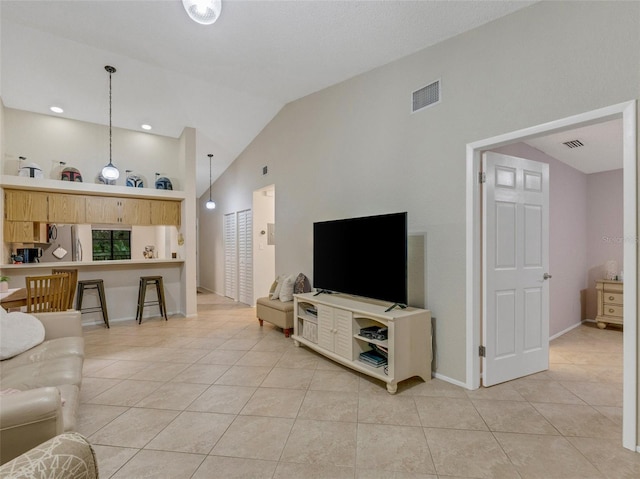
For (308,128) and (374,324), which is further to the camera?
(308,128)

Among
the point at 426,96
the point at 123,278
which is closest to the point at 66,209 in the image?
the point at 123,278

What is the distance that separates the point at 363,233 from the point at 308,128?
2135 mm

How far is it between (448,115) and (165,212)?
4778mm

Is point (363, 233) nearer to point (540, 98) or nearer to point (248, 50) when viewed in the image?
point (540, 98)

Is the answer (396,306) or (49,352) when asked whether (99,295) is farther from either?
(396,306)

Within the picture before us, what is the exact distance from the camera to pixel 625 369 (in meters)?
1.84

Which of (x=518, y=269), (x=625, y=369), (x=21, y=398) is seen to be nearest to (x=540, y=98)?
(x=518, y=269)

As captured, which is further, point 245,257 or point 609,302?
point 245,257

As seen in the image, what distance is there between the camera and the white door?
2.67 metres

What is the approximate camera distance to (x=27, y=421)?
117 centimetres

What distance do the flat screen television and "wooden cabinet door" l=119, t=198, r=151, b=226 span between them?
10.7ft

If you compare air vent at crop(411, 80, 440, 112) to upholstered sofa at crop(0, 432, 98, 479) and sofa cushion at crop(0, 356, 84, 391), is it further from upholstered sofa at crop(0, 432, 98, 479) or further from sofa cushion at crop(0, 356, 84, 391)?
sofa cushion at crop(0, 356, 84, 391)

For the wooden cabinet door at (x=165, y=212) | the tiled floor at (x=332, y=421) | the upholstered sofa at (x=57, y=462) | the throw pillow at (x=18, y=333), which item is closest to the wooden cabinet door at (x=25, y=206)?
the wooden cabinet door at (x=165, y=212)

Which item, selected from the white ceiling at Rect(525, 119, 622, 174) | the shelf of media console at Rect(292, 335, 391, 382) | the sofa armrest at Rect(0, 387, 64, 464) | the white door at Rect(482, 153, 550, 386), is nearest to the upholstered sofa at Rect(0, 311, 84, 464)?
the sofa armrest at Rect(0, 387, 64, 464)
